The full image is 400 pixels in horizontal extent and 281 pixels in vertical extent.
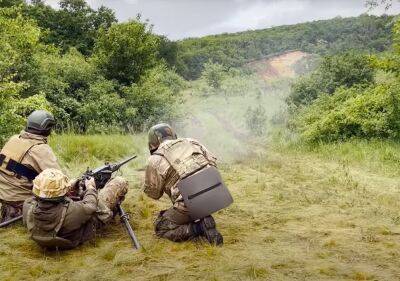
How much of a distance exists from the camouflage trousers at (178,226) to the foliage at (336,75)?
11.9m

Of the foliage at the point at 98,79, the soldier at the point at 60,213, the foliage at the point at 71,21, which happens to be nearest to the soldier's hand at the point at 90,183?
the soldier at the point at 60,213

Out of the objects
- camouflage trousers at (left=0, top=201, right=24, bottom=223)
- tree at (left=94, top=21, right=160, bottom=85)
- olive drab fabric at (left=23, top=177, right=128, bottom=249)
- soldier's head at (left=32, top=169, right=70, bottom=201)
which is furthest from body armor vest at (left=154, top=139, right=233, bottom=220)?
tree at (left=94, top=21, right=160, bottom=85)

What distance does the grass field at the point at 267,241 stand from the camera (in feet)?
13.9

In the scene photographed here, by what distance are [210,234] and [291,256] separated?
863 mm

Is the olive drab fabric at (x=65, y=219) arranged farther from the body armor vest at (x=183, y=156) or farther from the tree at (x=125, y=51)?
the tree at (x=125, y=51)

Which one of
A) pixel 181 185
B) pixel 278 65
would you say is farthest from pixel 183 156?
pixel 278 65

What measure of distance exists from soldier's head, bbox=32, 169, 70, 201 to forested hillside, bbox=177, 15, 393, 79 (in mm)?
28883

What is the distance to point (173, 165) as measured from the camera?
5.07 metres

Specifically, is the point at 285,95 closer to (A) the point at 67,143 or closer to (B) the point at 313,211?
(A) the point at 67,143

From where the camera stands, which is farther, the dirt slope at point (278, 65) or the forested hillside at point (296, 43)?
the forested hillside at point (296, 43)

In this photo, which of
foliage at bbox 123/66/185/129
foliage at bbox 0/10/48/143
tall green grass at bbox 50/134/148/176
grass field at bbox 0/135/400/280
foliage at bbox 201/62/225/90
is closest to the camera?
grass field at bbox 0/135/400/280

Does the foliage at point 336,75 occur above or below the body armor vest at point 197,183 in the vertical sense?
above

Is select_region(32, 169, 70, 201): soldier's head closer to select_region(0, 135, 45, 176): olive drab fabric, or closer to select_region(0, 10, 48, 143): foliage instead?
select_region(0, 135, 45, 176): olive drab fabric

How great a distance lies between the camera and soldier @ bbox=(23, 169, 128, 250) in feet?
14.7
